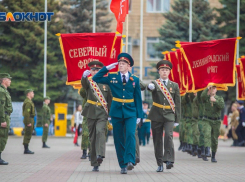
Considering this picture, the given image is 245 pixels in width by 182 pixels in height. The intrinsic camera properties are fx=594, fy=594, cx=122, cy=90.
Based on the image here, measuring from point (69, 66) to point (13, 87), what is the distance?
21860 mm

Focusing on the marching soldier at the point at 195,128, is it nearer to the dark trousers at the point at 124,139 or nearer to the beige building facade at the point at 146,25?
the dark trousers at the point at 124,139

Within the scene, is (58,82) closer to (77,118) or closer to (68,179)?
(77,118)

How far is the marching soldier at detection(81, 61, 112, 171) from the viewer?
11.3 m

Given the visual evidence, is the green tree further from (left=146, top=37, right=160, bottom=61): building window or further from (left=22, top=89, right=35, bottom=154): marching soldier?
(left=22, top=89, right=35, bottom=154): marching soldier

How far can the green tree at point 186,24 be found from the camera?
3688cm

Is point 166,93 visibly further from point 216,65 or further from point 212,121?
point 216,65

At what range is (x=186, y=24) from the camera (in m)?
37.0

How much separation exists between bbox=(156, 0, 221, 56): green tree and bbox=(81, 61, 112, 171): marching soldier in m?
25.6

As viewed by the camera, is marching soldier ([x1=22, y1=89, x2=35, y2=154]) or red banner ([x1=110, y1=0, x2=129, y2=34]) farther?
red banner ([x1=110, y1=0, x2=129, y2=34])

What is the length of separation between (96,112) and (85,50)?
509 cm

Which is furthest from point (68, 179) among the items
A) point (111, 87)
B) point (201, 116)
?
point (201, 116)

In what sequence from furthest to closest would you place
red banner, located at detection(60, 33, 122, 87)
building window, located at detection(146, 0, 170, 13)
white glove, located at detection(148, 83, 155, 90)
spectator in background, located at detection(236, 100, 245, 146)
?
building window, located at detection(146, 0, 170, 13), spectator in background, located at detection(236, 100, 245, 146), red banner, located at detection(60, 33, 122, 87), white glove, located at detection(148, 83, 155, 90)

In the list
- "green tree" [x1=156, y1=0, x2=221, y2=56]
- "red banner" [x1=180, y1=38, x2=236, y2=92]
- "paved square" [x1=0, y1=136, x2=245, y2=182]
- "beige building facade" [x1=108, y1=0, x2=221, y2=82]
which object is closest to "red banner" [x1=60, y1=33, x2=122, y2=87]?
"red banner" [x1=180, y1=38, x2=236, y2=92]

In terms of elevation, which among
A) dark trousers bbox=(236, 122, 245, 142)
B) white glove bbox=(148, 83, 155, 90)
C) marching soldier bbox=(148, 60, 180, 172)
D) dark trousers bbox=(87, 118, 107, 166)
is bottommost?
dark trousers bbox=(236, 122, 245, 142)
